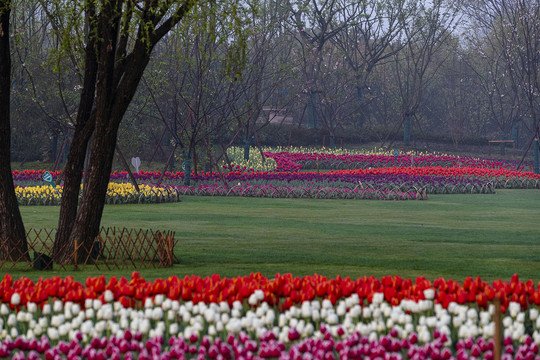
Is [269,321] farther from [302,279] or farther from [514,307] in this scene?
[514,307]

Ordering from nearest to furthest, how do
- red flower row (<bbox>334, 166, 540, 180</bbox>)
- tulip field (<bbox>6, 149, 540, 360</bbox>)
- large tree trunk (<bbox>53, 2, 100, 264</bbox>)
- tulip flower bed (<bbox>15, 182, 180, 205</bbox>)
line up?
tulip field (<bbox>6, 149, 540, 360</bbox>) → large tree trunk (<bbox>53, 2, 100, 264</bbox>) → tulip flower bed (<bbox>15, 182, 180, 205</bbox>) → red flower row (<bbox>334, 166, 540, 180</bbox>)

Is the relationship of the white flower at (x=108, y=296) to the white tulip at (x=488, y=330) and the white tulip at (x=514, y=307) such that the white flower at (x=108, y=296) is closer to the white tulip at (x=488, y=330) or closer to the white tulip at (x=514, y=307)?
the white tulip at (x=488, y=330)

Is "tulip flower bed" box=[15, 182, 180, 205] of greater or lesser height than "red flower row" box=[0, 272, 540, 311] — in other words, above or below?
below

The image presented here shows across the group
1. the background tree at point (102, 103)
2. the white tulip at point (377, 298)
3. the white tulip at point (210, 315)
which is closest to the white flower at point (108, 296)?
the white tulip at point (210, 315)

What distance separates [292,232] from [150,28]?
20.3 ft

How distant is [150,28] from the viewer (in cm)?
1077

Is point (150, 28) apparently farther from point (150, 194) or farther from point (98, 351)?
point (150, 194)

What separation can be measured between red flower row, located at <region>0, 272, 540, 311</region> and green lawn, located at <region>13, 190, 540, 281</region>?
3.45m

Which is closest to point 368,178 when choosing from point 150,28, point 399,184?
point 399,184

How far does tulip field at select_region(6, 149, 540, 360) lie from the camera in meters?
5.88

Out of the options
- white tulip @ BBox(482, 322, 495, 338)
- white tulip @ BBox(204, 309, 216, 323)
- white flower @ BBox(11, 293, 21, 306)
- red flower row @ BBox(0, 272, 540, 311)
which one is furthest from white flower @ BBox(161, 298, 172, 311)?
white tulip @ BBox(482, 322, 495, 338)

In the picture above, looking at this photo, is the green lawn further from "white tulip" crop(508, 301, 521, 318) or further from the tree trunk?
"white tulip" crop(508, 301, 521, 318)

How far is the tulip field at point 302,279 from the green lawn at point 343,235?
0.04 metres

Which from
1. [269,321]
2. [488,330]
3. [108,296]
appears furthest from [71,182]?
[488,330]
